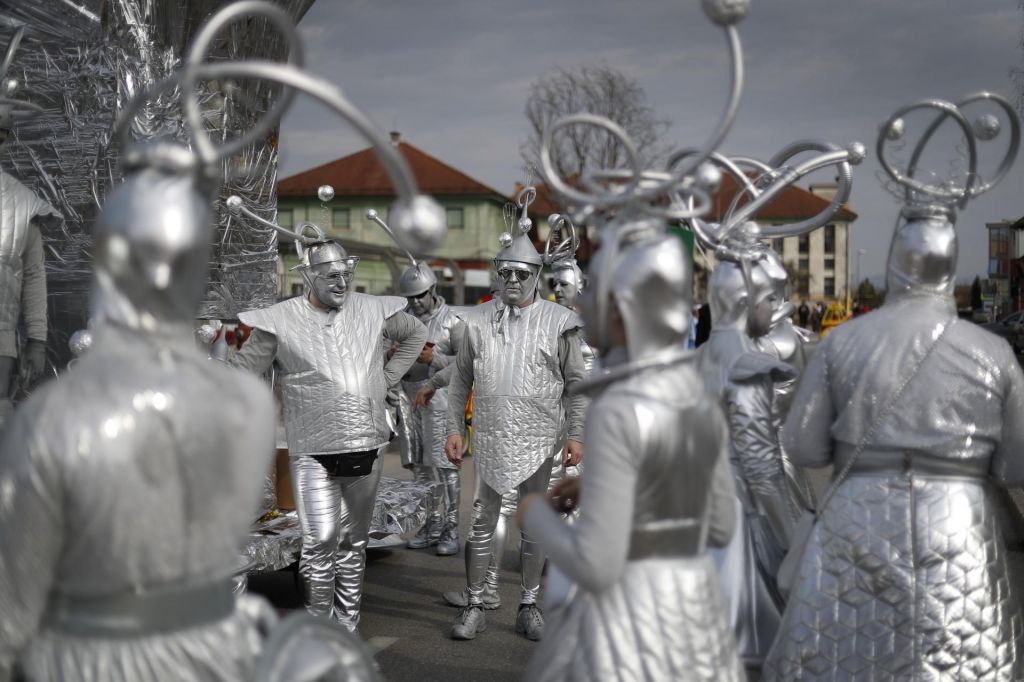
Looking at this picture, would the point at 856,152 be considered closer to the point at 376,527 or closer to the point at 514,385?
the point at 514,385

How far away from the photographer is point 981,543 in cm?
362

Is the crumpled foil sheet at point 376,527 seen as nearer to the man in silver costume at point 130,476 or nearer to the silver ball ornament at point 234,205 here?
the silver ball ornament at point 234,205

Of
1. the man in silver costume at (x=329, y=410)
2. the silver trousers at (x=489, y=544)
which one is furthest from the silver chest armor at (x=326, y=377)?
the silver trousers at (x=489, y=544)

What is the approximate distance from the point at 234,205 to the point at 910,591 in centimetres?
424

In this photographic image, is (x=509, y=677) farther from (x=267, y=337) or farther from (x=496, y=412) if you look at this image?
(x=267, y=337)

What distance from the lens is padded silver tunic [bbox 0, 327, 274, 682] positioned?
1.96m

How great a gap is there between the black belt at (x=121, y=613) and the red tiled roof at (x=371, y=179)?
45579 millimetres

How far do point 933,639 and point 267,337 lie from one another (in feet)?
10.8

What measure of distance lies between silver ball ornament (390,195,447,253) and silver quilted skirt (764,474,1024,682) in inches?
83.5

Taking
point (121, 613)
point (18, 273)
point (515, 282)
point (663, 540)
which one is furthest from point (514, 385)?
point (121, 613)

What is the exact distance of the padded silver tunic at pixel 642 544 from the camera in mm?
2355

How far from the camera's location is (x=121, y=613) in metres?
2.04

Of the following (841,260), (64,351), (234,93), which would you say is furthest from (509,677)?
(841,260)

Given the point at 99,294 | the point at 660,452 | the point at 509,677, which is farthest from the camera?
the point at 509,677
